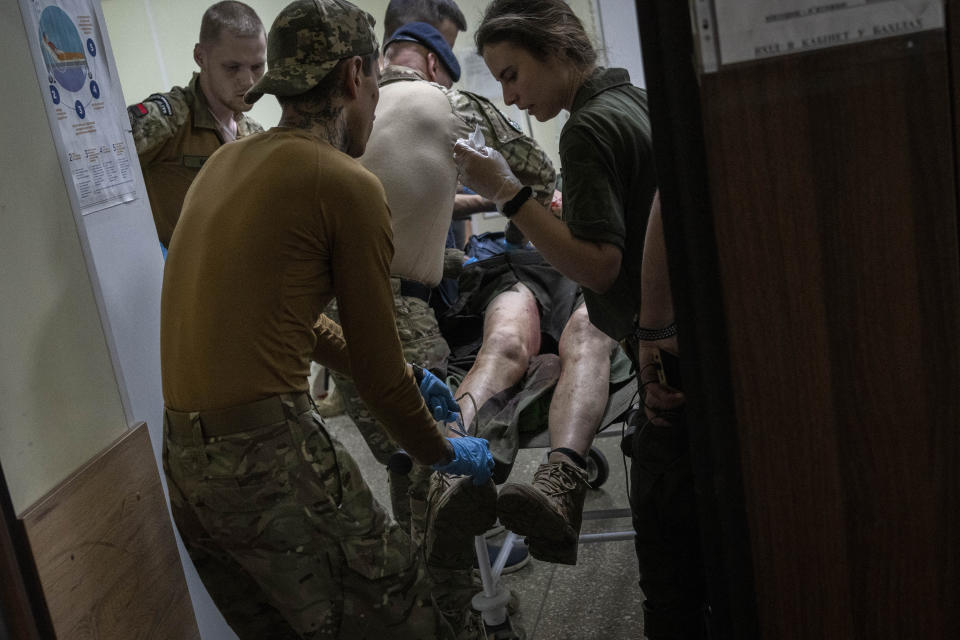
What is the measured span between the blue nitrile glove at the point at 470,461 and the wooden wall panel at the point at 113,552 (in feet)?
1.93

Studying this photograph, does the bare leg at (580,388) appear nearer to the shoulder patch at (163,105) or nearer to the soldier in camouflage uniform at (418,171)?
the soldier in camouflage uniform at (418,171)

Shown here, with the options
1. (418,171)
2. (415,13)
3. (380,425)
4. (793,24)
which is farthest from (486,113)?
(793,24)

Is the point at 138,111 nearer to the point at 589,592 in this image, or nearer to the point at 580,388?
the point at 580,388

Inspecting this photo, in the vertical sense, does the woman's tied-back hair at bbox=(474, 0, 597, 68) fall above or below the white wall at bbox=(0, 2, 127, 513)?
above

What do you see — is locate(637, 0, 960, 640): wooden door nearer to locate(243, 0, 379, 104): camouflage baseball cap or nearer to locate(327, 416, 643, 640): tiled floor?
locate(243, 0, 379, 104): camouflage baseball cap

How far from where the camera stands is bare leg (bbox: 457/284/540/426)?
2283 mm

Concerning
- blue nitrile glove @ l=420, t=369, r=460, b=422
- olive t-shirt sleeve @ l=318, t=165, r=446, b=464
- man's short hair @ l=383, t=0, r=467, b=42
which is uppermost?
man's short hair @ l=383, t=0, r=467, b=42

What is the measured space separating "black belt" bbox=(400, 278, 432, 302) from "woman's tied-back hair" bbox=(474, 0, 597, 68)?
0.69 metres

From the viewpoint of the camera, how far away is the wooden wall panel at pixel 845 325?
2.96ft

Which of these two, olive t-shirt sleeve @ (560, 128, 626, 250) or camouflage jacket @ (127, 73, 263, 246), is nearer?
olive t-shirt sleeve @ (560, 128, 626, 250)

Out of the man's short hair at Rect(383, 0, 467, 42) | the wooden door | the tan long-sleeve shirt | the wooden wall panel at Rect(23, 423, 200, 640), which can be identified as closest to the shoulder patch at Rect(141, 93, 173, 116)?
the man's short hair at Rect(383, 0, 467, 42)

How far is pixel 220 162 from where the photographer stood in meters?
1.46

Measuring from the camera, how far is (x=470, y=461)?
1795 millimetres

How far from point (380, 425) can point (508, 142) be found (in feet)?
2.61
